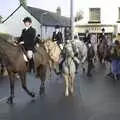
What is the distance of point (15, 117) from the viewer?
1086 centimetres

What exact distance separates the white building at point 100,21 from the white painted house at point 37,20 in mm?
5007

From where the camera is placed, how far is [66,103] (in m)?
13.1

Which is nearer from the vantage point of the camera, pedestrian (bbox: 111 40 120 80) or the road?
the road

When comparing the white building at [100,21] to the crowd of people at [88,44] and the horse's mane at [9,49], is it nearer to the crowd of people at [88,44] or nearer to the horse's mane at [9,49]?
the crowd of people at [88,44]

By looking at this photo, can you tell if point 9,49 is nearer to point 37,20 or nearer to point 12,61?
point 12,61

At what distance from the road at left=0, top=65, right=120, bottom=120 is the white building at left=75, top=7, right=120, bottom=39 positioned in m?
31.5

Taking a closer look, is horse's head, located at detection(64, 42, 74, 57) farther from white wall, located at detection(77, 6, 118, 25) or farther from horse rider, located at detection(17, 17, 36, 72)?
white wall, located at detection(77, 6, 118, 25)

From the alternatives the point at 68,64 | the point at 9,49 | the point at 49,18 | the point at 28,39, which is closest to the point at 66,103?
the point at 68,64

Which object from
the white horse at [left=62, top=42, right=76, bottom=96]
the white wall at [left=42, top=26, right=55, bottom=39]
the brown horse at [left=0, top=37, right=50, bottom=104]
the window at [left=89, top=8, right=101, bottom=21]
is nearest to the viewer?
the brown horse at [left=0, top=37, right=50, bottom=104]

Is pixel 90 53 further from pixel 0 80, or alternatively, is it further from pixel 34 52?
pixel 34 52

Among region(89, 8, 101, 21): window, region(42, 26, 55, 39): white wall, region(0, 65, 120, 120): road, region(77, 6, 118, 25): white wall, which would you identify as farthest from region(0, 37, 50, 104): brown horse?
region(42, 26, 55, 39): white wall

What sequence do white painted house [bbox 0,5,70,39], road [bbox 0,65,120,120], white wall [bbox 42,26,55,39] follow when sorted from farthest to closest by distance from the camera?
white painted house [bbox 0,5,70,39], white wall [bbox 42,26,55,39], road [bbox 0,65,120,120]

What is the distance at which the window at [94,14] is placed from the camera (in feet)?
165

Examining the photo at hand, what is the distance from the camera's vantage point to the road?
11125mm
